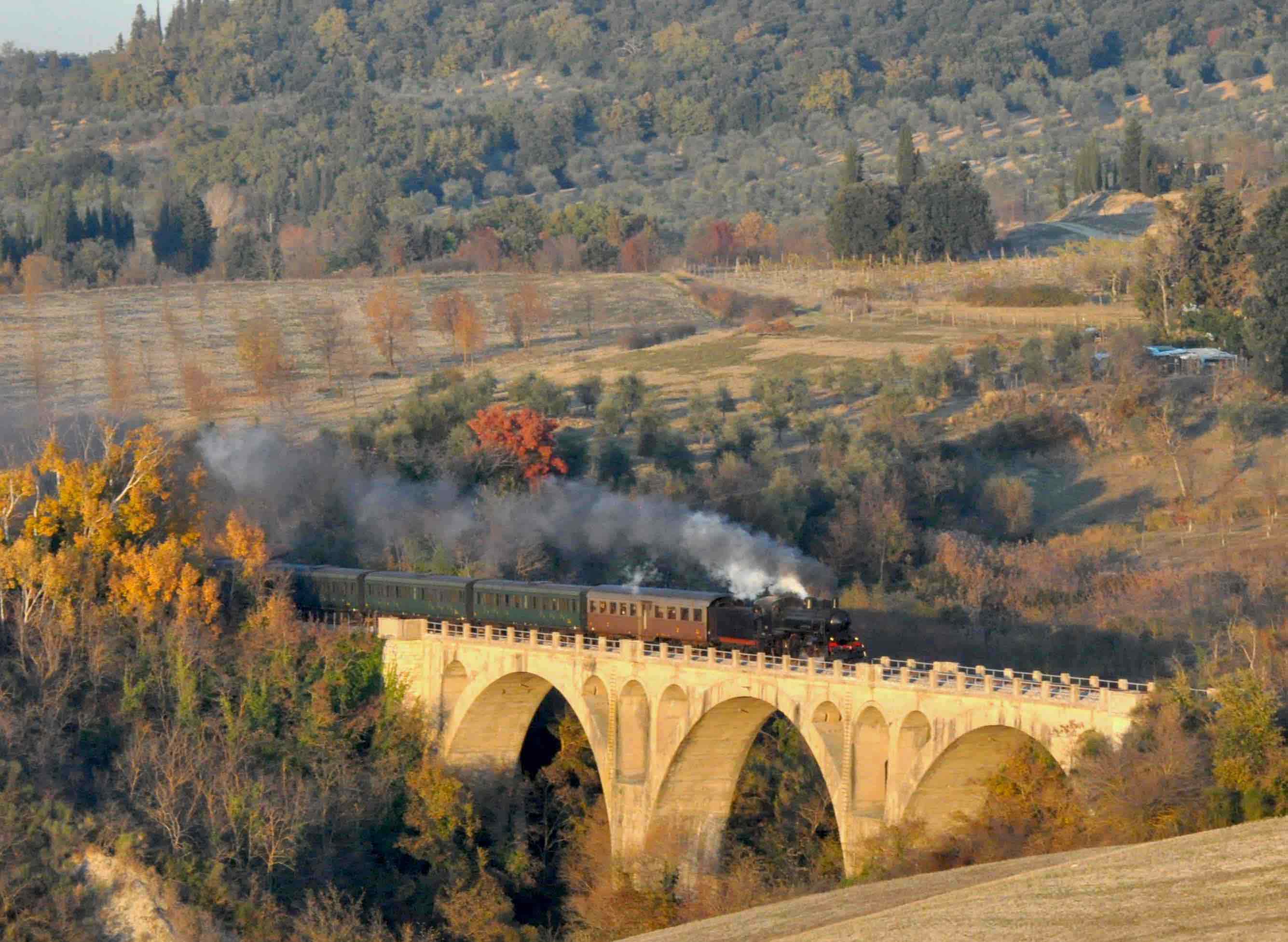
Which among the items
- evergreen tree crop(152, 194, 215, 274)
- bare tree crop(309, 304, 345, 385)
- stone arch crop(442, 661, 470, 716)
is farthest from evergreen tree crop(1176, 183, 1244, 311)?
evergreen tree crop(152, 194, 215, 274)

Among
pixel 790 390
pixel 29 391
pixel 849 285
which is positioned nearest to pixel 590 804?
pixel 790 390

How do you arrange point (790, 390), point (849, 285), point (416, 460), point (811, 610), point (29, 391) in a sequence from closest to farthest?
point (811, 610) → point (416, 460) → point (790, 390) → point (29, 391) → point (849, 285)

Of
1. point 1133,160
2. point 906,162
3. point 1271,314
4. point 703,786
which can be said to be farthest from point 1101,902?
point 1133,160

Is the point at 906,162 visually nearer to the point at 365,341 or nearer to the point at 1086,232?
the point at 1086,232

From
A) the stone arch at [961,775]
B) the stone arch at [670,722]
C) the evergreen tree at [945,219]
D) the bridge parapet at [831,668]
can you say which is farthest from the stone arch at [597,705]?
the evergreen tree at [945,219]

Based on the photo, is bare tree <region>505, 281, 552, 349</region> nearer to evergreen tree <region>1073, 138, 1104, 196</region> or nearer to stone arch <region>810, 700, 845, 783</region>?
evergreen tree <region>1073, 138, 1104, 196</region>

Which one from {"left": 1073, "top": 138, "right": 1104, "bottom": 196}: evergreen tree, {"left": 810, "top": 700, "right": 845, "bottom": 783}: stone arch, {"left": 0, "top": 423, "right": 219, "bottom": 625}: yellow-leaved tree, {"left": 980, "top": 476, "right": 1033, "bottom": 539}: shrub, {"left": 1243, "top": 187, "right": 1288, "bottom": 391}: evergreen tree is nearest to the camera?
{"left": 810, "top": 700, "right": 845, "bottom": 783}: stone arch

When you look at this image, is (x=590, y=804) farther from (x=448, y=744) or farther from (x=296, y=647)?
(x=296, y=647)
